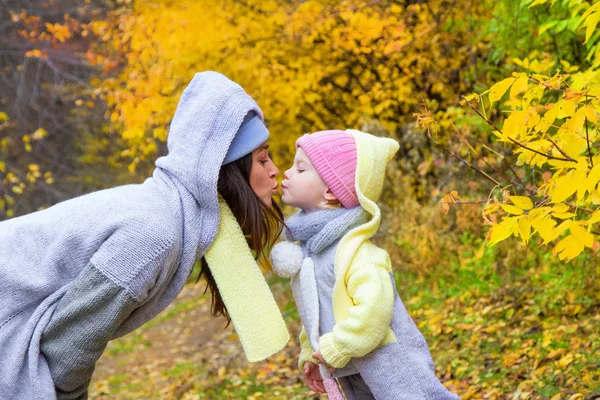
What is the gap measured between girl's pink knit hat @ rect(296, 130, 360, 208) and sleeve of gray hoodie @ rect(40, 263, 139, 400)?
0.94 meters

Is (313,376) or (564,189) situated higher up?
(564,189)

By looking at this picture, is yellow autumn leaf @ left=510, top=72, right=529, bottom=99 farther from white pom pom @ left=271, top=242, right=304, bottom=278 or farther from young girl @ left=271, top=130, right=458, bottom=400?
white pom pom @ left=271, top=242, right=304, bottom=278

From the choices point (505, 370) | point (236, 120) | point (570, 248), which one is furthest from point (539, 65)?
point (236, 120)

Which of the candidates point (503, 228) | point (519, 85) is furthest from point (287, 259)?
point (519, 85)

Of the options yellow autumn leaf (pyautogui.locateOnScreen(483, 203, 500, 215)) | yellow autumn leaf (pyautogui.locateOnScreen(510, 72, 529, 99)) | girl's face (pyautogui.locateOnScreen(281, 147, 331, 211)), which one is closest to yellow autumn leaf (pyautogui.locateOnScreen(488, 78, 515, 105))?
yellow autumn leaf (pyautogui.locateOnScreen(510, 72, 529, 99))

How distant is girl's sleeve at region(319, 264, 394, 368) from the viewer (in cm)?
291

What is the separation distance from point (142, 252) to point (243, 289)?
1.55 ft

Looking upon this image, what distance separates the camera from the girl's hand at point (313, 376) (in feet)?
10.9

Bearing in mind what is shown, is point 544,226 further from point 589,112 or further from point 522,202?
point 589,112

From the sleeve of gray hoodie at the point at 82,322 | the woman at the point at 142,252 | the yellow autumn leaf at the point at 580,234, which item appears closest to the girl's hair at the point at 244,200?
the woman at the point at 142,252

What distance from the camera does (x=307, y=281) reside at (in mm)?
3141

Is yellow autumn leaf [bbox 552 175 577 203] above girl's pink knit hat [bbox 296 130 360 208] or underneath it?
above

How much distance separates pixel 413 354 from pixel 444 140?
5.76 meters

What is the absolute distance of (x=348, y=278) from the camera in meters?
3.04
